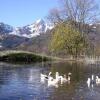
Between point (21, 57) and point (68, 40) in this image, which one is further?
point (68, 40)

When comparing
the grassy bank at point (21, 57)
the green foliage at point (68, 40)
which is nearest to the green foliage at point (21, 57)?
the grassy bank at point (21, 57)

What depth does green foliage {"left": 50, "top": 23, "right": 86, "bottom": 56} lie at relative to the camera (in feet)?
238

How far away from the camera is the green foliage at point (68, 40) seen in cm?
7256

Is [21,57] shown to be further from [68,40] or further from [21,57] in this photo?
A: [68,40]

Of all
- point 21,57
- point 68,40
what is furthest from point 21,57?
point 68,40

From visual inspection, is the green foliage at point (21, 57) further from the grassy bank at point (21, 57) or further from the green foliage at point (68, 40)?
the green foliage at point (68, 40)

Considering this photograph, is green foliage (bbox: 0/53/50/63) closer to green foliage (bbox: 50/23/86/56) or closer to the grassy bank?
the grassy bank

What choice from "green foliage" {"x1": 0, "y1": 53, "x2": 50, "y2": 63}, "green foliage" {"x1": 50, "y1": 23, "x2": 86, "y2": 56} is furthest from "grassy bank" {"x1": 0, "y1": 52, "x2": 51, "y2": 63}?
"green foliage" {"x1": 50, "y1": 23, "x2": 86, "y2": 56}

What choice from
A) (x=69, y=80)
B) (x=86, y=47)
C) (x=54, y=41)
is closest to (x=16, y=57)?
(x=54, y=41)

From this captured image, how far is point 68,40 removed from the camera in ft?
238

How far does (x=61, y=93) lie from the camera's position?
78.6 feet

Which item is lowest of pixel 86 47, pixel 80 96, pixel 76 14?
pixel 80 96

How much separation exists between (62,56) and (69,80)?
4322 cm

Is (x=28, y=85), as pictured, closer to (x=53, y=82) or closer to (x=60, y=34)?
(x=53, y=82)
